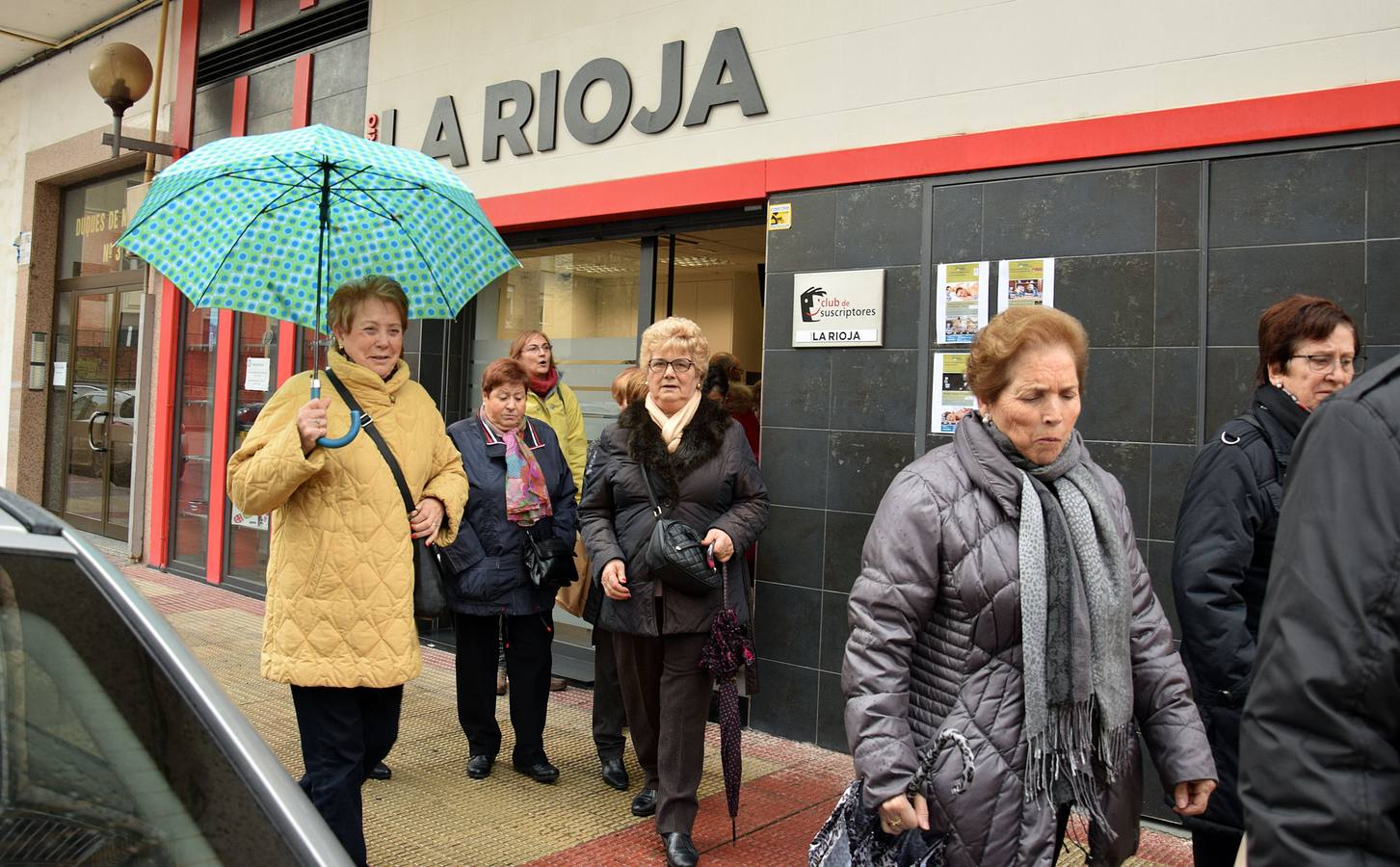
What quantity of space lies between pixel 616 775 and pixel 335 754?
1722mm

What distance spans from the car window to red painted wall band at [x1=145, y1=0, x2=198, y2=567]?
8.78 meters

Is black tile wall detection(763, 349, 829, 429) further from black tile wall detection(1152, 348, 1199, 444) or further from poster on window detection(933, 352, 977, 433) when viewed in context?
black tile wall detection(1152, 348, 1199, 444)

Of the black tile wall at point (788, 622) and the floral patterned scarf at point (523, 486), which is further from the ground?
the floral patterned scarf at point (523, 486)

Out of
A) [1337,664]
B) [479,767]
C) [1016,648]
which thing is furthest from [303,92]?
[1337,664]

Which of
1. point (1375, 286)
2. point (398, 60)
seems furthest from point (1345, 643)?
point (398, 60)

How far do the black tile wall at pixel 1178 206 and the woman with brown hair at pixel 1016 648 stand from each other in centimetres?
206

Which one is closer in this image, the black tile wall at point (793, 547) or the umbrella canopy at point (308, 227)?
the umbrella canopy at point (308, 227)

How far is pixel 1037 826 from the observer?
7.56ft

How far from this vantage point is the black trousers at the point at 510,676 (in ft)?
15.7

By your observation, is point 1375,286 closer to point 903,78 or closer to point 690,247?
point 903,78

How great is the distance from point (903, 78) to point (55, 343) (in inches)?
424

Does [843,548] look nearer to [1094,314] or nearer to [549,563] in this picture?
[549,563]

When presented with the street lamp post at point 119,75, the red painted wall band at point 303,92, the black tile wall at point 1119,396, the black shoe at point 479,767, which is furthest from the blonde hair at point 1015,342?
the street lamp post at point 119,75

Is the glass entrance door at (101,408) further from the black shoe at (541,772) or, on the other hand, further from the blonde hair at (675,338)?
the blonde hair at (675,338)
